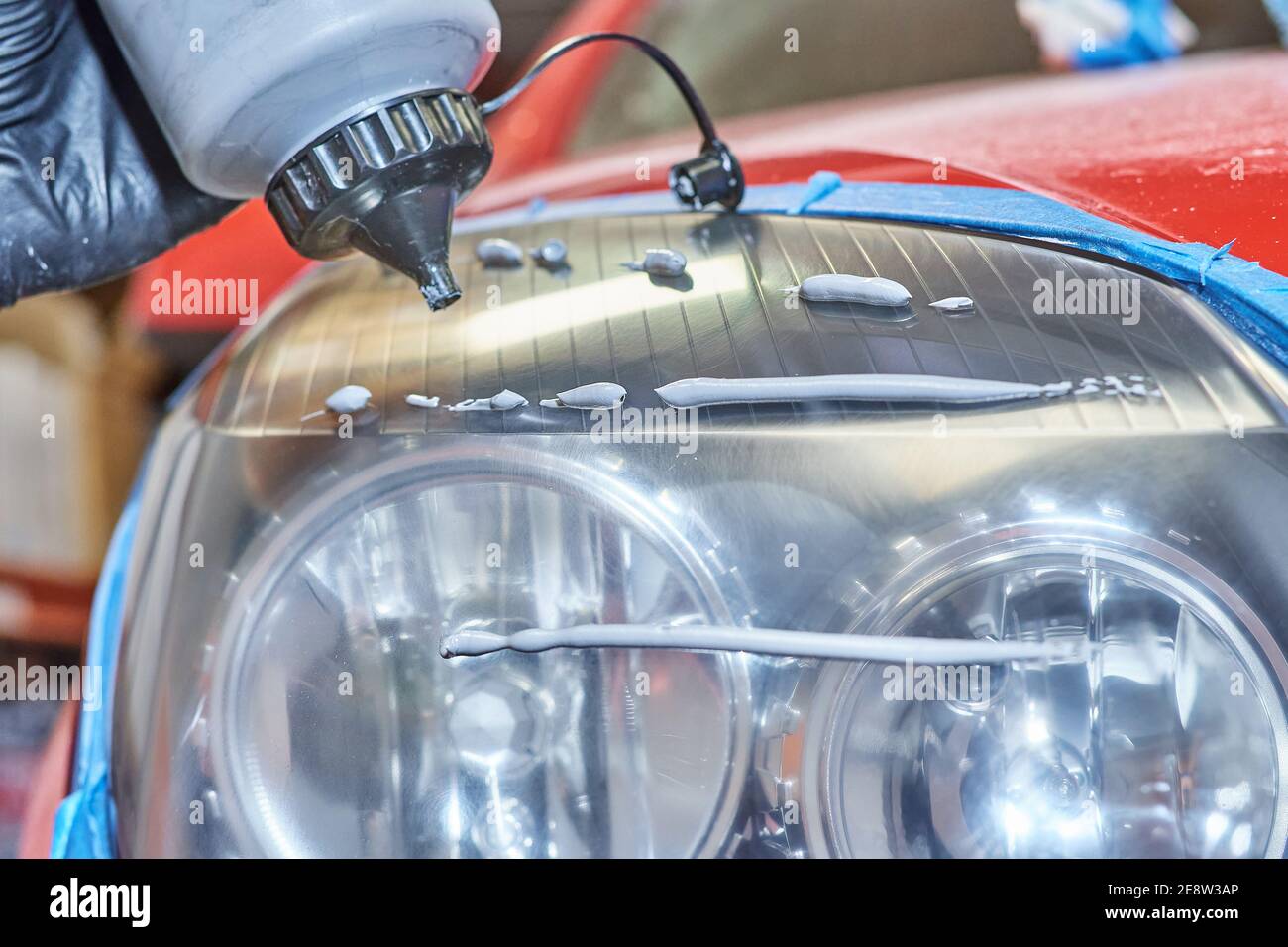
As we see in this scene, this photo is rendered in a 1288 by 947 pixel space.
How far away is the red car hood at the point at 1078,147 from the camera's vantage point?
1.55 feet

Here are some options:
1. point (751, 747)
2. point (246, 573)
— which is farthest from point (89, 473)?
point (751, 747)

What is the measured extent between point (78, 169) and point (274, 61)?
174 millimetres

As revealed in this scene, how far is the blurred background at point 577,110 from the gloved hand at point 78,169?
30cm

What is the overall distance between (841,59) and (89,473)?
0.84 meters

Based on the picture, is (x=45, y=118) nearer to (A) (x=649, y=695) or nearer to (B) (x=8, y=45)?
(B) (x=8, y=45)

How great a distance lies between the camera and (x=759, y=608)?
1.34ft

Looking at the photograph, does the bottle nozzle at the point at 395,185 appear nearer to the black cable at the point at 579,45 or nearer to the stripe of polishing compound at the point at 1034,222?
the black cable at the point at 579,45

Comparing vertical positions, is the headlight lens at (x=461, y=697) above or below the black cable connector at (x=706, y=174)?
below

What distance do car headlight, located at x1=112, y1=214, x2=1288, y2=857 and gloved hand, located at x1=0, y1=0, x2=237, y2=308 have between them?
0.49 ft

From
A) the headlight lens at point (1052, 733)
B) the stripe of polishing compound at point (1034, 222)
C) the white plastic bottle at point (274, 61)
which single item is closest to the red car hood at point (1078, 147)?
the stripe of polishing compound at point (1034, 222)

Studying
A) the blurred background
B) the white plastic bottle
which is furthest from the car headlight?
the blurred background

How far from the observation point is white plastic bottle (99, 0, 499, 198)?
1.25ft

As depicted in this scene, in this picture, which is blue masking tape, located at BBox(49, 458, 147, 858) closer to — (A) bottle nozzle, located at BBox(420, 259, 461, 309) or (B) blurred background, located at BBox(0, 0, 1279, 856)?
(A) bottle nozzle, located at BBox(420, 259, 461, 309)

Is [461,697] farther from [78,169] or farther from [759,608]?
[78,169]
